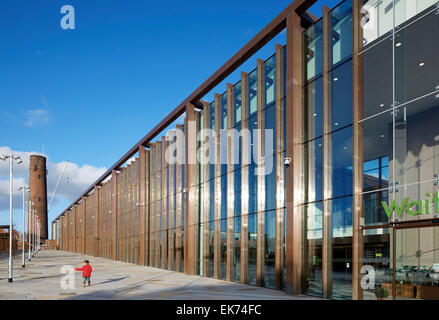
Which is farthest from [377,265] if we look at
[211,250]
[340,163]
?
[211,250]

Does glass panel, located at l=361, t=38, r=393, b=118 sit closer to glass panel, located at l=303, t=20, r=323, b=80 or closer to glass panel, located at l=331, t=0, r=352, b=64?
glass panel, located at l=331, t=0, r=352, b=64

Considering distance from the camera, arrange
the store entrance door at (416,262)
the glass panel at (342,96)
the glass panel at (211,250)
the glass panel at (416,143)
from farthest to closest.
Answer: the glass panel at (211,250) → the glass panel at (342,96) → the glass panel at (416,143) → the store entrance door at (416,262)

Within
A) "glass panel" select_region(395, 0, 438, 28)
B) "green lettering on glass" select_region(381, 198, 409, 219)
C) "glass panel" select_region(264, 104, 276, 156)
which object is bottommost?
"green lettering on glass" select_region(381, 198, 409, 219)

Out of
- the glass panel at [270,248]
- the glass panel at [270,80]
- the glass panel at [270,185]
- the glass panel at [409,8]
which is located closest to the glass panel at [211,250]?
the glass panel at [270,248]

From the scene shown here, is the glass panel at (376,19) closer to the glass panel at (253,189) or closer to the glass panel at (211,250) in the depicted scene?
the glass panel at (253,189)

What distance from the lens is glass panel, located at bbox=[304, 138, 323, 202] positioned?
798 inches

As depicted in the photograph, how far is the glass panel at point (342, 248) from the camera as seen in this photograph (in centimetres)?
1789

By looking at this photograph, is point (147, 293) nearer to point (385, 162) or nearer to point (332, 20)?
point (385, 162)

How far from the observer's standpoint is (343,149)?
61.7 ft

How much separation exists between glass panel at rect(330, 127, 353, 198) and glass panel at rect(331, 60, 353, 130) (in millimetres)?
479

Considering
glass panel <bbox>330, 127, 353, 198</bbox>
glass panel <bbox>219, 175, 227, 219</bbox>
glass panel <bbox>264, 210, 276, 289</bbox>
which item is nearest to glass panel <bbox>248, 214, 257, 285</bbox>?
glass panel <bbox>264, 210, 276, 289</bbox>

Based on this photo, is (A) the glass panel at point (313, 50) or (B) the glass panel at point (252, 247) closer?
(A) the glass panel at point (313, 50)

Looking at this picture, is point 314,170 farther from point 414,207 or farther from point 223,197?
point 223,197

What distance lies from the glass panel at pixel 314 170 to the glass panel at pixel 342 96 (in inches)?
58.1
